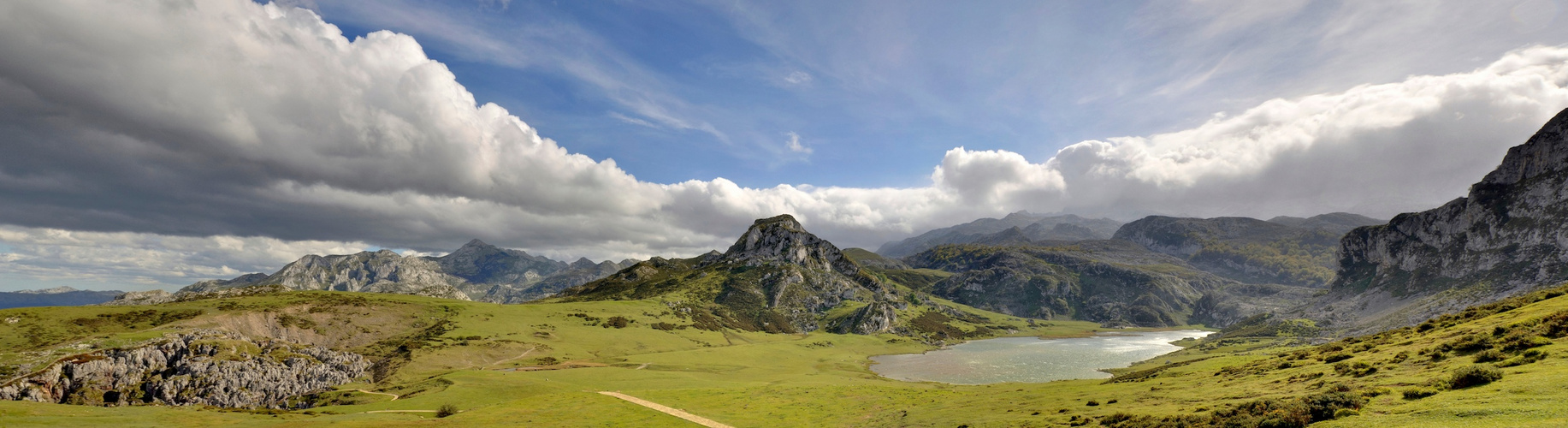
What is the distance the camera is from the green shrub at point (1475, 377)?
2628 centimetres

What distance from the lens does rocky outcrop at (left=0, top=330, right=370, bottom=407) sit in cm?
8475

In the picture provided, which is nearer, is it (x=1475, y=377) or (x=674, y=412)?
(x=1475, y=377)

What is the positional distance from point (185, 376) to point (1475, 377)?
16286 centimetres

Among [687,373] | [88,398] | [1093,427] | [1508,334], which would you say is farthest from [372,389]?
[1508,334]

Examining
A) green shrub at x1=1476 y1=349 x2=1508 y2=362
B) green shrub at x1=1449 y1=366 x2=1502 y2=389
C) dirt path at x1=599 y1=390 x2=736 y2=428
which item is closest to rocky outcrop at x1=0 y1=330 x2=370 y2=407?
dirt path at x1=599 y1=390 x2=736 y2=428

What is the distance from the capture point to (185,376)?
313 ft

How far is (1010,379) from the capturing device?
14338 centimetres

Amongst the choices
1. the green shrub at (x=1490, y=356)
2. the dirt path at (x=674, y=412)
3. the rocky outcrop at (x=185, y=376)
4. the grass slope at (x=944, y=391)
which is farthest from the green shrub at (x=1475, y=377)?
the rocky outcrop at (x=185, y=376)

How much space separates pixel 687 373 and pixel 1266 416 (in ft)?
419

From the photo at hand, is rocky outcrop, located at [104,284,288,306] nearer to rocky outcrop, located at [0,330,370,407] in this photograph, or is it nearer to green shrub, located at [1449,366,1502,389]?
rocky outcrop, located at [0,330,370,407]

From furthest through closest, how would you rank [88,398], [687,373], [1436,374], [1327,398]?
1. [687,373]
2. [88,398]
3. [1436,374]
4. [1327,398]

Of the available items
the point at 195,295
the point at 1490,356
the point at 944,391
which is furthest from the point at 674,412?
the point at 195,295

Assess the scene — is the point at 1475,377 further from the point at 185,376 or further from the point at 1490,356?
the point at 185,376

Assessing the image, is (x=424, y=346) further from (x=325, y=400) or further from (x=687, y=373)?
(x=687, y=373)
